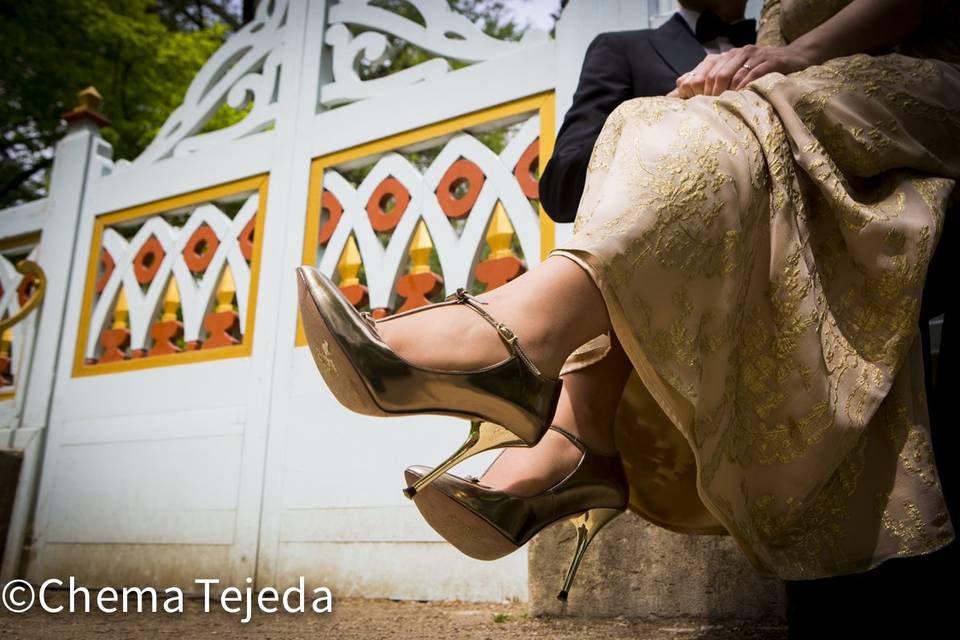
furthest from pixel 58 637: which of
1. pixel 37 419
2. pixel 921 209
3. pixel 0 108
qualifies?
pixel 0 108

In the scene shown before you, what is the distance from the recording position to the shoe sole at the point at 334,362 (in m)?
0.62

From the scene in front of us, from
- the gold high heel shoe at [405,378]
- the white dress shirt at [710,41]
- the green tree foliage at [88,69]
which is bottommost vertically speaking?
the gold high heel shoe at [405,378]

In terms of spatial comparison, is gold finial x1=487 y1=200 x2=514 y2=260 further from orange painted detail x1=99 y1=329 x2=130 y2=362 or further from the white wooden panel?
orange painted detail x1=99 y1=329 x2=130 y2=362

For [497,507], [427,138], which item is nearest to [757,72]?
[497,507]

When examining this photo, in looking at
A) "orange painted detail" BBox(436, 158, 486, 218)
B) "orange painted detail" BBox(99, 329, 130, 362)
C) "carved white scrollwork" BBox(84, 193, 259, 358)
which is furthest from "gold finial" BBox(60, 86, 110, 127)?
"orange painted detail" BBox(436, 158, 486, 218)

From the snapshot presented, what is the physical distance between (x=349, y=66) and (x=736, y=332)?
1.85 m

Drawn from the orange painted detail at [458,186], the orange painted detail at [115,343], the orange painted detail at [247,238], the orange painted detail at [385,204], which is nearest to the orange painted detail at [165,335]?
the orange painted detail at [115,343]

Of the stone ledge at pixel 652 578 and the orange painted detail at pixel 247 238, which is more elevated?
the orange painted detail at pixel 247 238

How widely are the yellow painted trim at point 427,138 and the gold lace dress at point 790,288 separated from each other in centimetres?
99

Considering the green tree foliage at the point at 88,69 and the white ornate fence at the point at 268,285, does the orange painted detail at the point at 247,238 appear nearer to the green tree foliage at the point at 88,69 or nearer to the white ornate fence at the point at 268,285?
the white ornate fence at the point at 268,285

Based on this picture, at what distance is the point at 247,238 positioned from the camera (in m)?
2.33

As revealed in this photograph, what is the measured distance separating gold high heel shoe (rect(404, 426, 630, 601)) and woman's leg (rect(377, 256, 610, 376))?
0.17 metres

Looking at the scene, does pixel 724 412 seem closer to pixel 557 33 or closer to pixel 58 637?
pixel 58 637

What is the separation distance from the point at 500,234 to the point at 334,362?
128 centimetres
